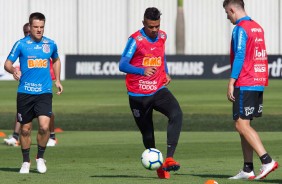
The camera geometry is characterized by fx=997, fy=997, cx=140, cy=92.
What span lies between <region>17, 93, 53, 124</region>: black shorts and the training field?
759 millimetres

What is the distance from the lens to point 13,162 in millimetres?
14758

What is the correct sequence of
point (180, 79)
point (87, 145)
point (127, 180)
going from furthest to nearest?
1. point (180, 79)
2. point (87, 145)
3. point (127, 180)

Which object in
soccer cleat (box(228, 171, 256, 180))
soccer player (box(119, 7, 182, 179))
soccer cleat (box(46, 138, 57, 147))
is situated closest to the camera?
soccer cleat (box(228, 171, 256, 180))

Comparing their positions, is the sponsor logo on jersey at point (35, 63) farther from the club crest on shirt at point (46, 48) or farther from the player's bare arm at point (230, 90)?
the player's bare arm at point (230, 90)

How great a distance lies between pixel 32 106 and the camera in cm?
1319

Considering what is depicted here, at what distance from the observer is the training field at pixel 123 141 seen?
12461 millimetres

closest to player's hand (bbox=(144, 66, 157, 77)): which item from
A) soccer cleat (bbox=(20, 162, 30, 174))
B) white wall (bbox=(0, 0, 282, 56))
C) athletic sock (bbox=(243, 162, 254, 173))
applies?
athletic sock (bbox=(243, 162, 254, 173))

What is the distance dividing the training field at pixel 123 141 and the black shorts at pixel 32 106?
0.76 meters

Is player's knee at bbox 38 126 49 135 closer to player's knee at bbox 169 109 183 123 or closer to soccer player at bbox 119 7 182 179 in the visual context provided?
soccer player at bbox 119 7 182 179

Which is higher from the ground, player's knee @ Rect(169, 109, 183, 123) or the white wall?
player's knee @ Rect(169, 109, 183, 123)

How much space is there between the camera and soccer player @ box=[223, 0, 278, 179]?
11.5m

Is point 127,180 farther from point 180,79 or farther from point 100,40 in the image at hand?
point 100,40

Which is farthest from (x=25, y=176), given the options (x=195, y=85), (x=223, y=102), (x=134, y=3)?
(x=134, y=3)

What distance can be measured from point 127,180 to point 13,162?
3.56m
